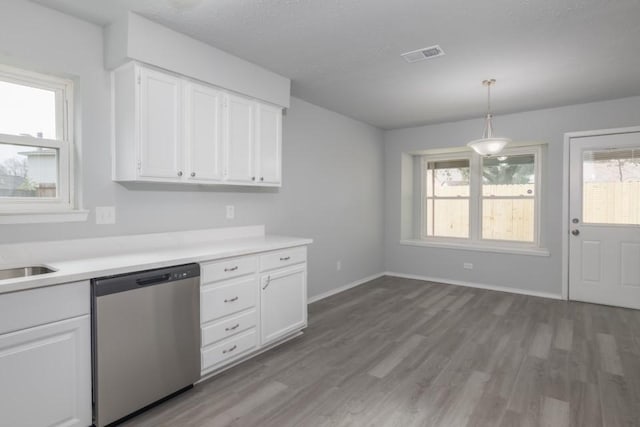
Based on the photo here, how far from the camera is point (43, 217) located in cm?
220

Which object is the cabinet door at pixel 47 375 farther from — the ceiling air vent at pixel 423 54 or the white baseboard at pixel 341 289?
the ceiling air vent at pixel 423 54

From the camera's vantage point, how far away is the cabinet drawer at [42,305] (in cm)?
162

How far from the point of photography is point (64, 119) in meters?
2.43

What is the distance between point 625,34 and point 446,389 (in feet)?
9.11

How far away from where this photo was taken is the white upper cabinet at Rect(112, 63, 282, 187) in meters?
2.41

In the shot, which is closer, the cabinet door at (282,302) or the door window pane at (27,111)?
the door window pane at (27,111)

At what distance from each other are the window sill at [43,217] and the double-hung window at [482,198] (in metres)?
4.94

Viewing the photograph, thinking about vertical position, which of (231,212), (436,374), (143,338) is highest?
(231,212)

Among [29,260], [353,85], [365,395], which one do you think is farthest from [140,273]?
[353,85]

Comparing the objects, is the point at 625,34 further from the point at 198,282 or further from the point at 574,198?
the point at 198,282

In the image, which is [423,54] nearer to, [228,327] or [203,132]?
[203,132]

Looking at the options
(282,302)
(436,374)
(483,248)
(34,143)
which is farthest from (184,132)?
(483,248)

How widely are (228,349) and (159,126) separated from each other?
1657mm

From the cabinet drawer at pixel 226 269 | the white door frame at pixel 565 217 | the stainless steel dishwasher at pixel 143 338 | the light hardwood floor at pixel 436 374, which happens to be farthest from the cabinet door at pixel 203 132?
the white door frame at pixel 565 217
